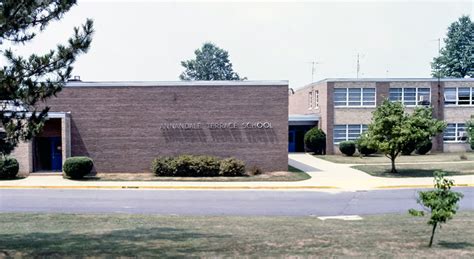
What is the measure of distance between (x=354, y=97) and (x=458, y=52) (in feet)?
125

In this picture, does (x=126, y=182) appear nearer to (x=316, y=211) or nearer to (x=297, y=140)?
(x=316, y=211)

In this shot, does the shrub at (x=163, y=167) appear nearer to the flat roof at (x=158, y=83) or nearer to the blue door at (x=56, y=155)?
the flat roof at (x=158, y=83)

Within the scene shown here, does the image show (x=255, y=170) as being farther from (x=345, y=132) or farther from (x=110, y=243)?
(x=110, y=243)

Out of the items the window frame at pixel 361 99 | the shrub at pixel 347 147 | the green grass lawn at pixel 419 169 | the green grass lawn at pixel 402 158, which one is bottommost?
the green grass lawn at pixel 419 169

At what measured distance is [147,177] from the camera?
97.2ft

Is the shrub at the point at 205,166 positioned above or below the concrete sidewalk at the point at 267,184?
above

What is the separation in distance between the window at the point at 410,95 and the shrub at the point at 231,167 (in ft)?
68.9

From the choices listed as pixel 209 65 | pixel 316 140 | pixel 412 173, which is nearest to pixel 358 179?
pixel 412 173

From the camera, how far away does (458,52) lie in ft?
255

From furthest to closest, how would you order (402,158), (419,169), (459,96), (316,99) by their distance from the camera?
(316,99)
(459,96)
(402,158)
(419,169)

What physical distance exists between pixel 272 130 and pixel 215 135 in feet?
10.3

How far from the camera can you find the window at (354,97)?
46344mm

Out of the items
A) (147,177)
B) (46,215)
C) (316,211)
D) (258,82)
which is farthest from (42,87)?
(258,82)

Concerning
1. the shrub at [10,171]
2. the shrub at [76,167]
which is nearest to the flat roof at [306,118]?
the shrub at [76,167]
